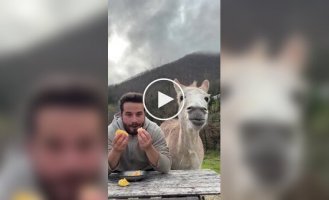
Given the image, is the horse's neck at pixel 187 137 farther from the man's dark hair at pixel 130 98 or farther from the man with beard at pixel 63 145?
the man with beard at pixel 63 145

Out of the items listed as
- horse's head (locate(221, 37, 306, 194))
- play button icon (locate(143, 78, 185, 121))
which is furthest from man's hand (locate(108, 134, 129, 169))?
horse's head (locate(221, 37, 306, 194))

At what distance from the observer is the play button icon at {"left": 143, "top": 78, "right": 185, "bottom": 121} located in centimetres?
312

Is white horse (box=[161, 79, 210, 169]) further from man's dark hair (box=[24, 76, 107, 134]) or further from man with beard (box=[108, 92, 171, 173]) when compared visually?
man's dark hair (box=[24, 76, 107, 134])

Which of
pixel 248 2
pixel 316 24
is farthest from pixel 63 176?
pixel 316 24

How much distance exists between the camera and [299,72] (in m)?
3.22

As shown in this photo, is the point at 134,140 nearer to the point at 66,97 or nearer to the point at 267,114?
the point at 66,97

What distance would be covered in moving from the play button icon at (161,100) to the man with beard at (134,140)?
0.05 m

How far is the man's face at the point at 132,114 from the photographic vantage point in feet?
10.2

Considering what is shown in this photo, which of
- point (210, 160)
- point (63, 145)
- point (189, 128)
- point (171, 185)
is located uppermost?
point (189, 128)

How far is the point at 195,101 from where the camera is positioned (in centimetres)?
315

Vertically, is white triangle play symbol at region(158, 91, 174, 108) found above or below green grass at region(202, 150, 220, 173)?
above

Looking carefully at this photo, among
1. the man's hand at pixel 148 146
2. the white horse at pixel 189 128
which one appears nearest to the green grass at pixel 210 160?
the white horse at pixel 189 128

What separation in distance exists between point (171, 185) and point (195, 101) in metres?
0.57

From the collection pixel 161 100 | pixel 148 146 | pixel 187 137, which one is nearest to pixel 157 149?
pixel 148 146
